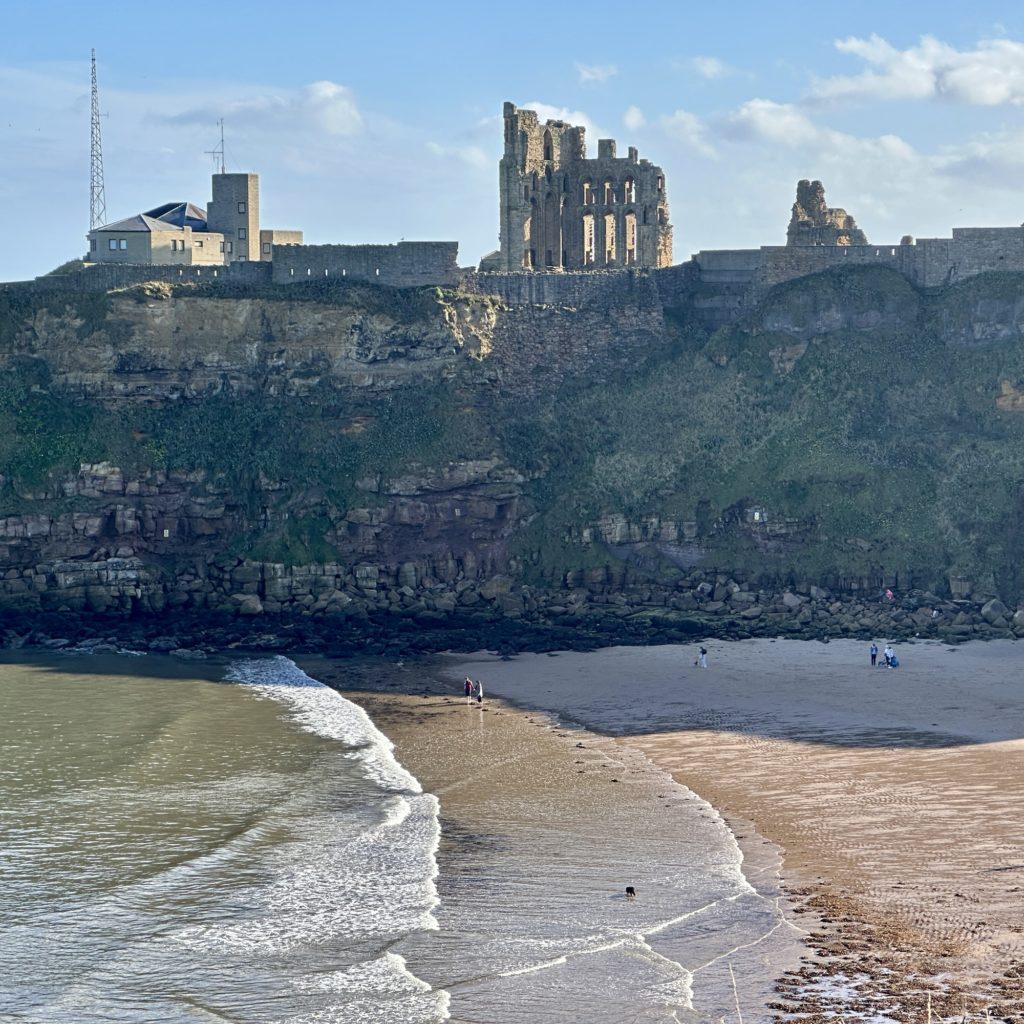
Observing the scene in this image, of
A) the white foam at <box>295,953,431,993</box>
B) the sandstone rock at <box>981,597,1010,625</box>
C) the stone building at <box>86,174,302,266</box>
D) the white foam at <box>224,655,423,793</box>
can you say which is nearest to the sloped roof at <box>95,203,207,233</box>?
the stone building at <box>86,174,302,266</box>

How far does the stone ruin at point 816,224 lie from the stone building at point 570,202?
4.64 m

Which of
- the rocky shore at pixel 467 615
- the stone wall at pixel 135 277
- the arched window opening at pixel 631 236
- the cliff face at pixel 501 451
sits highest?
the arched window opening at pixel 631 236

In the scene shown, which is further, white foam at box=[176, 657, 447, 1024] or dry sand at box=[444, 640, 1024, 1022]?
dry sand at box=[444, 640, 1024, 1022]

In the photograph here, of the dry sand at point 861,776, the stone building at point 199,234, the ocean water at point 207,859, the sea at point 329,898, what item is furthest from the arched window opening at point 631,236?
the sea at point 329,898

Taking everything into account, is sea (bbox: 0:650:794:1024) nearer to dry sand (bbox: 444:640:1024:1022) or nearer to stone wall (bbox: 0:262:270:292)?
dry sand (bbox: 444:640:1024:1022)

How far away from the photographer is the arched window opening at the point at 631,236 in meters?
→ 60.4

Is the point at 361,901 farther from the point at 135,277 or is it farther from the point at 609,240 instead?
the point at 609,240

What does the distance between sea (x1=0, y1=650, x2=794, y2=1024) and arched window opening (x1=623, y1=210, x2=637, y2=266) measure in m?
29.6

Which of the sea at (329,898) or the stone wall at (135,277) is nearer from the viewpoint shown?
the sea at (329,898)

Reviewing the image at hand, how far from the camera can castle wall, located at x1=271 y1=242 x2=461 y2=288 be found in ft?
183

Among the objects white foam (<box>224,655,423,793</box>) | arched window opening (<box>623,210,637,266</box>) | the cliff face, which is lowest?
white foam (<box>224,655,423,793</box>)

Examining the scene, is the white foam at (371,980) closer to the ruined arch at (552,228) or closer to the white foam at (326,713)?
the white foam at (326,713)

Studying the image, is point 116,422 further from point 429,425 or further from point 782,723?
point 782,723

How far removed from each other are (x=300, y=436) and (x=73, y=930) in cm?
3075
